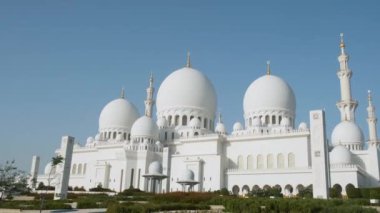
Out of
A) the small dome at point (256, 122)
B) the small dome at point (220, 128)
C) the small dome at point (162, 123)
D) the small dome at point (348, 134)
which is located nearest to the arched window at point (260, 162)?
the small dome at point (256, 122)

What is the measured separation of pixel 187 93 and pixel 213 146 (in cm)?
949

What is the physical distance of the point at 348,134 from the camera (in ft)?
129

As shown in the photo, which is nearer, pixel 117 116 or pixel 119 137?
pixel 119 137

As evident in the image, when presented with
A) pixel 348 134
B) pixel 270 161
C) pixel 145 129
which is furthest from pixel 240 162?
pixel 348 134

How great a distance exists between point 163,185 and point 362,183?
19761mm

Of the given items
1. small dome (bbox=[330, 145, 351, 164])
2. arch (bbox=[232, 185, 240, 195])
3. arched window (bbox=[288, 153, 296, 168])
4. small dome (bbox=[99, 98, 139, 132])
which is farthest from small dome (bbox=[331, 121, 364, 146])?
small dome (bbox=[99, 98, 139, 132])

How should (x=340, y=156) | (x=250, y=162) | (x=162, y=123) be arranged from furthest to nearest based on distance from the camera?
(x=162, y=123)
(x=250, y=162)
(x=340, y=156)

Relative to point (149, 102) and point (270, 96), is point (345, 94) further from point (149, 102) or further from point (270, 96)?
point (149, 102)

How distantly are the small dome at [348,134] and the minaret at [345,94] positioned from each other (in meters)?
1.21

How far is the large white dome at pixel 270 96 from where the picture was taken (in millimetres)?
40750

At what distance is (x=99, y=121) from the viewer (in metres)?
51.2

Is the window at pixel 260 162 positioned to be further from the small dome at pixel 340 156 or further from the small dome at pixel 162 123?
the small dome at pixel 162 123

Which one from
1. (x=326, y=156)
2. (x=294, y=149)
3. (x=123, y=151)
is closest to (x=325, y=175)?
(x=326, y=156)

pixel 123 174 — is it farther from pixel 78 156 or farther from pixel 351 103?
pixel 351 103
